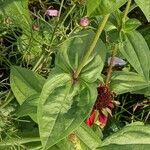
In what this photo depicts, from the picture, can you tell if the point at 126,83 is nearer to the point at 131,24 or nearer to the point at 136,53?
the point at 136,53

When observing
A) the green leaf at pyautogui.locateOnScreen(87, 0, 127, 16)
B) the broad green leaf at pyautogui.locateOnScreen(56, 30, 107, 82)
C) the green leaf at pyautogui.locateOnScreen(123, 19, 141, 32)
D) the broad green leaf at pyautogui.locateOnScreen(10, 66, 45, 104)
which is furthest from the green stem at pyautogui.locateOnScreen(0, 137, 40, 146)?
the green leaf at pyautogui.locateOnScreen(87, 0, 127, 16)

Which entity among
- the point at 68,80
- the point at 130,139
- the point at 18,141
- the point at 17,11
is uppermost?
the point at 17,11

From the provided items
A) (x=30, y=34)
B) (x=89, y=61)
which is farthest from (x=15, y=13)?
(x=89, y=61)

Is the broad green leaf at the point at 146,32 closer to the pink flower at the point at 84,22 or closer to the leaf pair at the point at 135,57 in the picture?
the leaf pair at the point at 135,57

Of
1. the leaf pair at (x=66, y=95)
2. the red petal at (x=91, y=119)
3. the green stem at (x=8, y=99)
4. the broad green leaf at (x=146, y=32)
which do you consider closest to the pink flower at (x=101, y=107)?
the red petal at (x=91, y=119)

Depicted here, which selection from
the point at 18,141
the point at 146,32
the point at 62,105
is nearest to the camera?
the point at 62,105

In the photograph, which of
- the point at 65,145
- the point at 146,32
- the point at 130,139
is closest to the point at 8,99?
the point at 65,145
